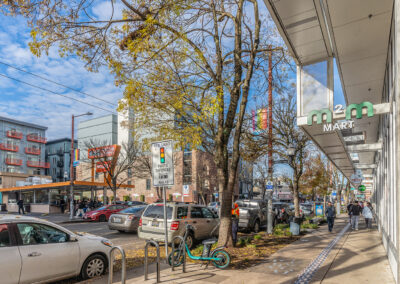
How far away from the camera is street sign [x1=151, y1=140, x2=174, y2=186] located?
26.6 feet

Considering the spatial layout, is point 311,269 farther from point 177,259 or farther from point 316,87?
point 316,87

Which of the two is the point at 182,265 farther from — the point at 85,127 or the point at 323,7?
the point at 85,127

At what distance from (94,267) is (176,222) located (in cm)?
414

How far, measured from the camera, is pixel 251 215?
17609mm

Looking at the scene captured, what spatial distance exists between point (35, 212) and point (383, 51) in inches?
1477

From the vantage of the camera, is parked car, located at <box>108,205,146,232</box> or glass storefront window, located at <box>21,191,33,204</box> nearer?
parked car, located at <box>108,205,146,232</box>

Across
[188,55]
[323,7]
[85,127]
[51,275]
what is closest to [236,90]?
[188,55]

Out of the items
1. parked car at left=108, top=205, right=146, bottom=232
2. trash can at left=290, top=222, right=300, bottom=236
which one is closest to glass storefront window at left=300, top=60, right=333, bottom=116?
trash can at left=290, top=222, right=300, bottom=236

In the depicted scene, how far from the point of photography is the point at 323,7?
6961mm

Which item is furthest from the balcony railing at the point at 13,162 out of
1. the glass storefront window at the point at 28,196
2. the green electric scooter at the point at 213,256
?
the green electric scooter at the point at 213,256

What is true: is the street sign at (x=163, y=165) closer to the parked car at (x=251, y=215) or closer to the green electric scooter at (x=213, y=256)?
the green electric scooter at (x=213, y=256)

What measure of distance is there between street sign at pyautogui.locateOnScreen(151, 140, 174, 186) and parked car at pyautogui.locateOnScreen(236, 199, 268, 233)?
10.0 metres

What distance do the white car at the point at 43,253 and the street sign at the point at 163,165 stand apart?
6.52 ft

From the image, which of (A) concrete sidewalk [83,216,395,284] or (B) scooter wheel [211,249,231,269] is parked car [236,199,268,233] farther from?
(B) scooter wheel [211,249,231,269]
